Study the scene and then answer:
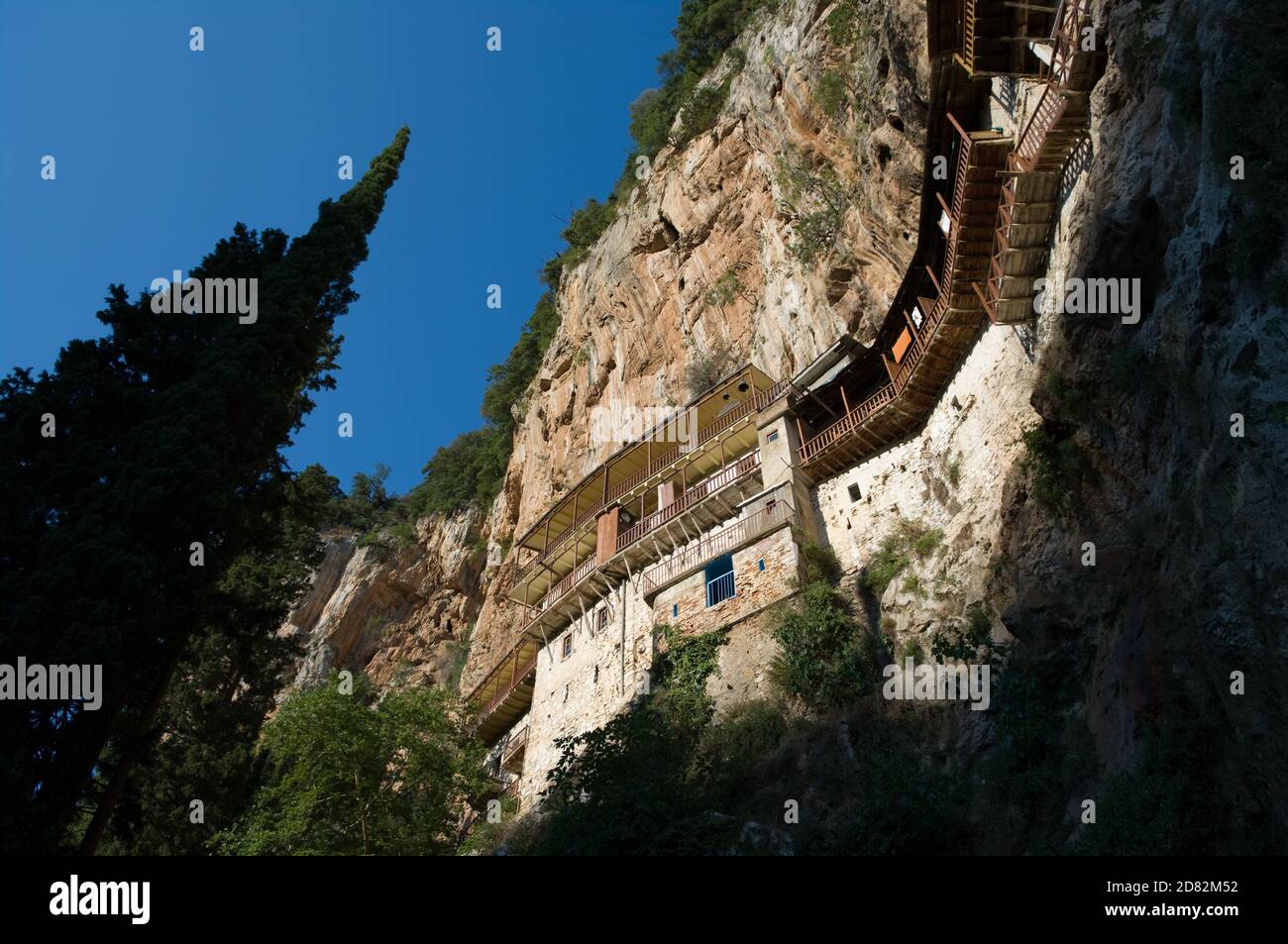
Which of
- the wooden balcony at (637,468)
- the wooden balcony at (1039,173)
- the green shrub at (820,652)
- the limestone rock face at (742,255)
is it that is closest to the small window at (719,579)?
the green shrub at (820,652)

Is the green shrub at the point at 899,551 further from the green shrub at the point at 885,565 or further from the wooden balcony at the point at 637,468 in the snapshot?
the wooden balcony at the point at 637,468

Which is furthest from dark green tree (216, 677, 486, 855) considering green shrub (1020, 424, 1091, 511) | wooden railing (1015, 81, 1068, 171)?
wooden railing (1015, 81, 1068, 171)

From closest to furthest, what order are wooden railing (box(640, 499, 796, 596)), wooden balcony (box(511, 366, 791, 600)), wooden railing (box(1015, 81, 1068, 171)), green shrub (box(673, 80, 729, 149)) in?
wooden railing (box(1015, 81, 1068, 171)) → wooden railing (box(640, 499, 796, 596)) → wooden balcony (box(511, 366, 791, 600)) → green shrub (box(673, 80, 729, 149))

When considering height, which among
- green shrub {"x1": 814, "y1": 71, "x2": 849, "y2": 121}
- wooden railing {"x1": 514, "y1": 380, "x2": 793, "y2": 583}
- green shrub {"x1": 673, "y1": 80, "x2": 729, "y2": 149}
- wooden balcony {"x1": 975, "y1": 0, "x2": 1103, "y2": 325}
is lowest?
wooden railing {"x1": 514, "y1": 380, "x2": 793, "y2": 583}

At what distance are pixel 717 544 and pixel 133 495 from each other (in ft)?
53.3

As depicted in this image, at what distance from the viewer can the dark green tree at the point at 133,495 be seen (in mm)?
11312

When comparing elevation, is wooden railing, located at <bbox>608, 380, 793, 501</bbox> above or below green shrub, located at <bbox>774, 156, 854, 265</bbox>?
below

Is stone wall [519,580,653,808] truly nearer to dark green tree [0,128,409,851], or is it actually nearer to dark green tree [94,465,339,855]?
dark green tree [94,465,339,855]

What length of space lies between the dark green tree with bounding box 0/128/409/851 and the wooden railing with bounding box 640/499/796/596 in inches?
466

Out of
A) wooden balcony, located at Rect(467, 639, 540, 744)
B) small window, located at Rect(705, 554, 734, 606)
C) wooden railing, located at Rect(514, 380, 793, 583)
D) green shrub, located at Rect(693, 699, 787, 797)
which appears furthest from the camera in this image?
wooden balcony, located at Rect(467, 639, 540, 744)

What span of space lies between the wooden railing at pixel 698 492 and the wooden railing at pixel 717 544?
1232 mm

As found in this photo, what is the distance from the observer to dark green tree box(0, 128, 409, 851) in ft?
37.1
